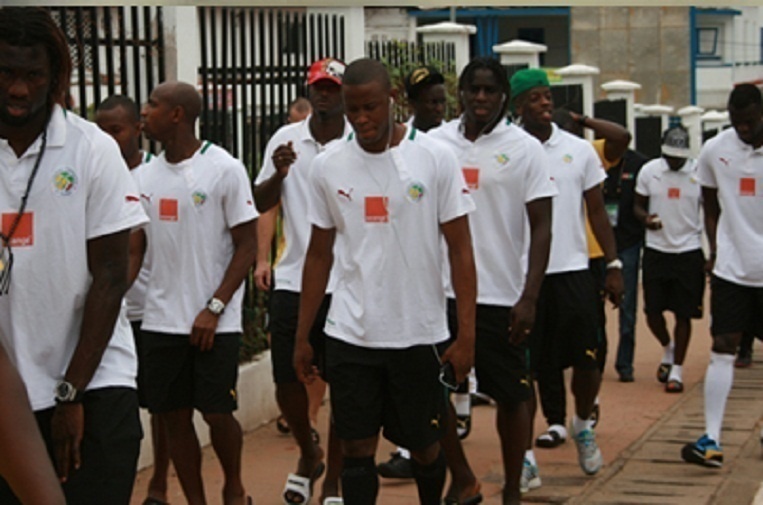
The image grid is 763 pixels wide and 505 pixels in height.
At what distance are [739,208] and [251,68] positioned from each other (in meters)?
3.62

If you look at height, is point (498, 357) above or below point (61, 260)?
below

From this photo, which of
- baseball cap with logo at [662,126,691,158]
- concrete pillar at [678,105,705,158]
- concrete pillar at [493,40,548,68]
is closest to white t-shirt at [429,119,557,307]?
baseball cap with logo at [662,126,691,158]

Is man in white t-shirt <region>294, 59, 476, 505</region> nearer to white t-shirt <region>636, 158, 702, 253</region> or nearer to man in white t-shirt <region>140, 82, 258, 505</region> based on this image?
man in white t-shirt <region>140, 82, 258, 505</region>

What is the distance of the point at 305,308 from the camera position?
6.82m

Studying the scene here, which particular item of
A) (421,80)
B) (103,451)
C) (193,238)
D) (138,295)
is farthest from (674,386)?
(103,451)

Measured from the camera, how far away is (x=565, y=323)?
886 cm

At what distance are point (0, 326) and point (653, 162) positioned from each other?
31.0 ft

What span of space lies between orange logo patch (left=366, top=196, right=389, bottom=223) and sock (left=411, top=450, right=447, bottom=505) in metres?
1.09

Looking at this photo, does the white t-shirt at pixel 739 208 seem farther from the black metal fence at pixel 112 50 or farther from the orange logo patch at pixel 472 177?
the black metal fence at pixel 112 50

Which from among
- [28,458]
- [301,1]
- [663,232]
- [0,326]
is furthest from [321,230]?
[663,232]

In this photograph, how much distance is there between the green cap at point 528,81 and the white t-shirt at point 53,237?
418cm

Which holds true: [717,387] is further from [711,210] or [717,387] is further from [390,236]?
[390,236]

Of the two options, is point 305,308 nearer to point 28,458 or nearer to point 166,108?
point 166,108

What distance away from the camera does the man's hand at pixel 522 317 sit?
7.57 meters
